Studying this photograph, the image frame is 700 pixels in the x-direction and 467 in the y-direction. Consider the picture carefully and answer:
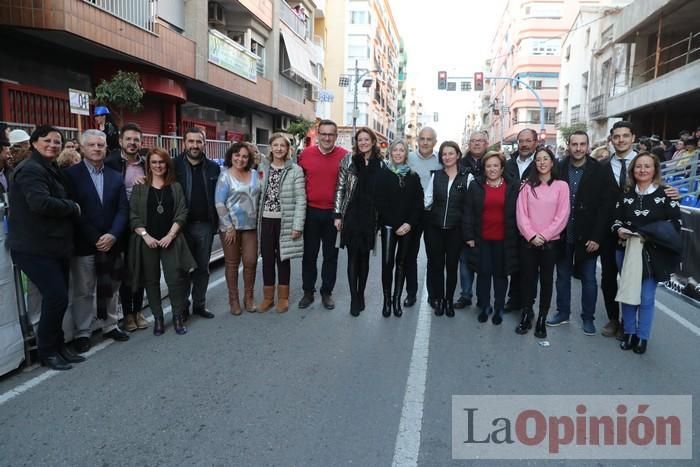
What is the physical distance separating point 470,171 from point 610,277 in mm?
1870

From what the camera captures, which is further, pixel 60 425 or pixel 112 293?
pixel 112 293

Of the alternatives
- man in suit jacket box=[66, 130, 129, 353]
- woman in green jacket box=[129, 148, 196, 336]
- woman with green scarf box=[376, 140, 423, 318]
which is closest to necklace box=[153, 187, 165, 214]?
woman in green jacket box=[129, 148, 196, 336]

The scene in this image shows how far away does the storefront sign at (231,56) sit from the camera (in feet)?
58.6

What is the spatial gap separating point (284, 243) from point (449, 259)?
6.26ft

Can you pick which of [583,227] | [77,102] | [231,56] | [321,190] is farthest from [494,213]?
[231,56]

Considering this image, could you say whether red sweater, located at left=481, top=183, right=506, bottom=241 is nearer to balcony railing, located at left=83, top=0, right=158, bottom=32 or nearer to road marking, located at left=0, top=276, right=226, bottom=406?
road marking, located at left=0, top=276, right=226, bottom=406

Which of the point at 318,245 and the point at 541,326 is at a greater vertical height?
the point at 318,245

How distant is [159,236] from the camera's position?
208 inches

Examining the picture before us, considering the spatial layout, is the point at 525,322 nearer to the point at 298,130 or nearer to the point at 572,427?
the point at 572,427

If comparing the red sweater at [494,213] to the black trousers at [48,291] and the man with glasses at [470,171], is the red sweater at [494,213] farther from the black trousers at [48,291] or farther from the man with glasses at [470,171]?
the black trousers at [48,291]

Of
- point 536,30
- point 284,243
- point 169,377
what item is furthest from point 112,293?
point 536,30

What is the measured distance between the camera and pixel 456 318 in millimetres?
6055

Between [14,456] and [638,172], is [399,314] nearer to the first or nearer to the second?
[638,172]

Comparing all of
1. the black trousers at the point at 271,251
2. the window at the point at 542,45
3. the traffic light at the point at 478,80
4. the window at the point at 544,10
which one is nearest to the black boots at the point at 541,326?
the black trousers at the point at 271,251
